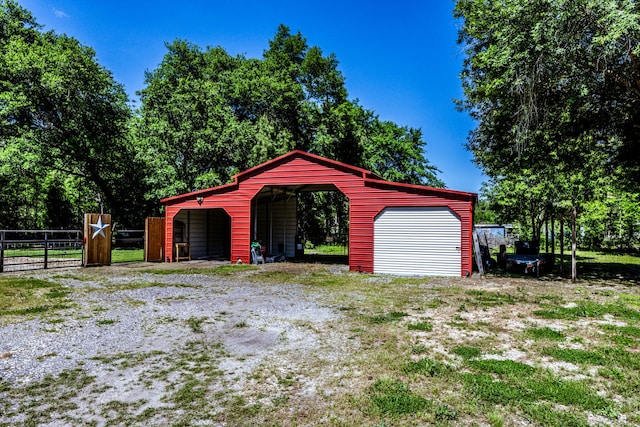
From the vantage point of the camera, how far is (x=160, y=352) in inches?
166

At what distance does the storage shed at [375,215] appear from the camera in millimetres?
11336

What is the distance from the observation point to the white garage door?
11344 millimetres

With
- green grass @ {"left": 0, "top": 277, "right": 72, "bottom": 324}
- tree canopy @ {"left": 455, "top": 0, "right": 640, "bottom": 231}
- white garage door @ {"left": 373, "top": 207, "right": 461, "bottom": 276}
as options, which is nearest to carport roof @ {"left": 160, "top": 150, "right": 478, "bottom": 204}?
white garage door @ {"left": 373, "top": 207, "right": 461, "bottom": 276}

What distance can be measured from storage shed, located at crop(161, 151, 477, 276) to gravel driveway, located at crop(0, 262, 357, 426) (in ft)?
17.4

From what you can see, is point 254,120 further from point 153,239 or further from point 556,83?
point 556,83

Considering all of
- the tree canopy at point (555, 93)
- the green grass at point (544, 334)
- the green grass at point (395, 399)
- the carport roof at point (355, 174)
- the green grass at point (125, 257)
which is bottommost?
the green grass at point (125, 257)

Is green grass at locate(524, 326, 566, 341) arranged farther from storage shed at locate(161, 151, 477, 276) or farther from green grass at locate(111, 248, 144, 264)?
green grass at locate(111, 248, 144, 264)

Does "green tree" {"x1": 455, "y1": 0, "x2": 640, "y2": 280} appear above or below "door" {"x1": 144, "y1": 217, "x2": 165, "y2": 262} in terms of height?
above

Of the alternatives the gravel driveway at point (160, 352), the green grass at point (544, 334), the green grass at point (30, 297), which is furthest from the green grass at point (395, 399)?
the green grass at point (30, 297)

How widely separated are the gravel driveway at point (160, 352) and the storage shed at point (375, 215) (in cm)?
530

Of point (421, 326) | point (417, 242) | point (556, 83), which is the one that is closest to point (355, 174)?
point (417, 242)

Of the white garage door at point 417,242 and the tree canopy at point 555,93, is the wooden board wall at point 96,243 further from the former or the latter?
the tree canopy at point 555,93

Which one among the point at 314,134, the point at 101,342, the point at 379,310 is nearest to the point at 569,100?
the point at 379,310

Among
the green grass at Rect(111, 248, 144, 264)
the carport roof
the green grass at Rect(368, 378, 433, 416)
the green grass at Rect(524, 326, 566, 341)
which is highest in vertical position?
the carport roof
